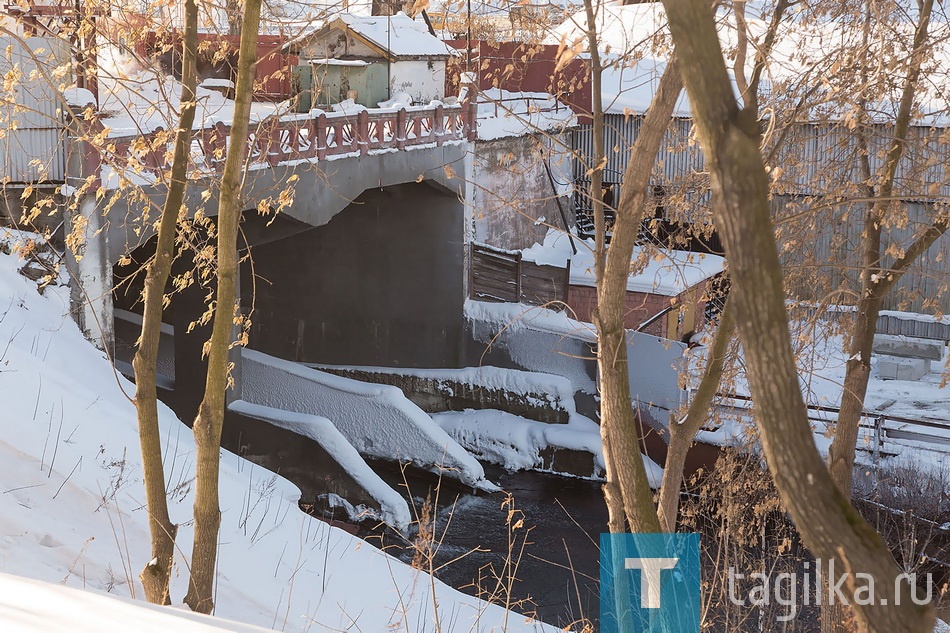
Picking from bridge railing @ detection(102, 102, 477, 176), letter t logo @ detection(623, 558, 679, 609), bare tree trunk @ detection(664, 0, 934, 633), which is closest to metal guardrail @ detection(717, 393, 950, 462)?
bridge railing @ detection(102, 102, 477, 176)

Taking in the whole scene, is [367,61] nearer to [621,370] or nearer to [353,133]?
[353,133]

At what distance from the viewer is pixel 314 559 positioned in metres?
7.75

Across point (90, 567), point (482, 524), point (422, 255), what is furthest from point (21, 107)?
point (422, 255)

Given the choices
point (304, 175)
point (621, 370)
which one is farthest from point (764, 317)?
point (304, 175)

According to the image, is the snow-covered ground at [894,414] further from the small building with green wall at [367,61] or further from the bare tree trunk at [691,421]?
the small building with green wall at [367,61]

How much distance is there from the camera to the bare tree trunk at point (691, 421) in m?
5.96

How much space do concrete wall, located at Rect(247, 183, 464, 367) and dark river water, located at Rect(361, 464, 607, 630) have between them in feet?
11.9

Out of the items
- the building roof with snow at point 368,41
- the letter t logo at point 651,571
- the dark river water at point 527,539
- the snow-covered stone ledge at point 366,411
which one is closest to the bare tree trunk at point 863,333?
the letter t logo at point 651,571

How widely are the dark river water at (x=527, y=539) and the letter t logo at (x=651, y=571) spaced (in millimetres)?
5904

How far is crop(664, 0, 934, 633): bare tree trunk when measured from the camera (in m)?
2.51

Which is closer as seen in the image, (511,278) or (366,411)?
(366,411)

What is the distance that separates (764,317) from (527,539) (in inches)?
516

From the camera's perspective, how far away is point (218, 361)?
484cm

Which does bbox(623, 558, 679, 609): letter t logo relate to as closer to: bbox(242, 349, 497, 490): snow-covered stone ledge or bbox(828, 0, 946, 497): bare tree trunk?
bbox(828, 0, 946, 497): bare tree trunk
